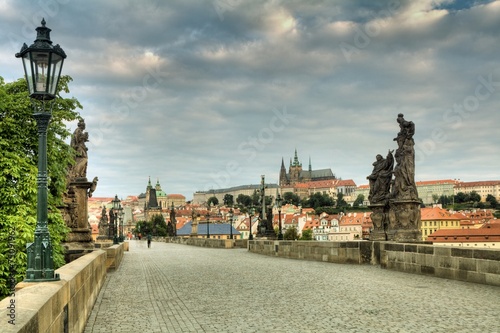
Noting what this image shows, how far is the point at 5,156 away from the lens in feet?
41.2

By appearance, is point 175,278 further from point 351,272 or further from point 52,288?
point 52,288

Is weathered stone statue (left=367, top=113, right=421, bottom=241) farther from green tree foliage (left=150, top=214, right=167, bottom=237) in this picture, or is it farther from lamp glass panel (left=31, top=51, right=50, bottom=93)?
green tree foliage (left=150, top=214, right=167, bottom=237)

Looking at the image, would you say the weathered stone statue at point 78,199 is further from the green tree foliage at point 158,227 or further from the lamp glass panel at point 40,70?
the green tree foliage at point 158,227

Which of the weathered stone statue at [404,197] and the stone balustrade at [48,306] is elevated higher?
the weathered stone statue at [404,197]

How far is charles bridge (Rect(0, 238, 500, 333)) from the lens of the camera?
22.0 ft

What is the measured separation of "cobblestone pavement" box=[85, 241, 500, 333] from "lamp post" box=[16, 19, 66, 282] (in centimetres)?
184

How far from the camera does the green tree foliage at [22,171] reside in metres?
11.5

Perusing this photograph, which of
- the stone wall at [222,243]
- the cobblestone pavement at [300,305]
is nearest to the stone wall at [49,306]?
the cobblestone pavement at [300,305]

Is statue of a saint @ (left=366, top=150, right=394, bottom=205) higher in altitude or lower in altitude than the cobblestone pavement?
higher

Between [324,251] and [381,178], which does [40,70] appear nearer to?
[381,178]

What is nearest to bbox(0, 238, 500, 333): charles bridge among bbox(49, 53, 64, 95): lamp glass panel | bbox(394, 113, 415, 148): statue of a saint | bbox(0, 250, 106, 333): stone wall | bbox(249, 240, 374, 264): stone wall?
bbox(0, 250, 106, 333): stone wall

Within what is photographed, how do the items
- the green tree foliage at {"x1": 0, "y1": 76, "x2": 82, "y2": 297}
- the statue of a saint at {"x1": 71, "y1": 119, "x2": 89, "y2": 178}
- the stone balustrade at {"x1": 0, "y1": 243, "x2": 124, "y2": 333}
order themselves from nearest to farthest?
the stone balustrade at {"x1": 0, "y1": 243, "x2": 124, "y2": 333}, the green tree foliage at {"x1": 0, "y1": 76, "x2": 82, "y2": 297}, the statue of a saint at {"x1": 71, "y1": 119, "x2": 89, "y2": 178}

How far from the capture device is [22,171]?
40.9 feet

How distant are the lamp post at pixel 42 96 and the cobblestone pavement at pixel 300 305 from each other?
184cm
